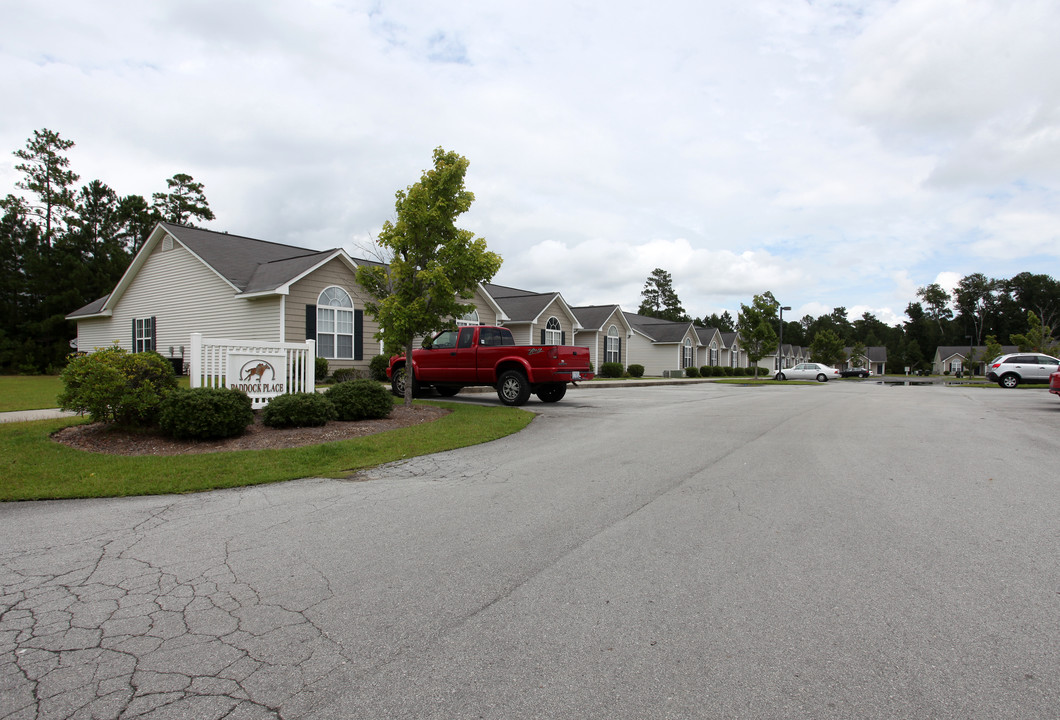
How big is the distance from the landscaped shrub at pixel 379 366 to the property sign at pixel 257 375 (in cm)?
1023

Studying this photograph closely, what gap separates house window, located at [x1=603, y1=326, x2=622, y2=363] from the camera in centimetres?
3894

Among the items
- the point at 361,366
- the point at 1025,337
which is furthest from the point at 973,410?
the point at 1025,337

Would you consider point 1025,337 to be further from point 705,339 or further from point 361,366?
point 361,366

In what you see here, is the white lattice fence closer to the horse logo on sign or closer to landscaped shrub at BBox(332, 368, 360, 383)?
the horse logo on sign

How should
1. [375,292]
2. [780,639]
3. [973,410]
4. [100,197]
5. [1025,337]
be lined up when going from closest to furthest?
[780,639], [375,292], [973,410], [1025,337], [100,197]

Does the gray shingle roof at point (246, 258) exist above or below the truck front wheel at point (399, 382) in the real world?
above

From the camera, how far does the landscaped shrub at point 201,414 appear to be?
834 centimetres

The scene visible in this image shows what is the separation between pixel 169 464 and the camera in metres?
7.09

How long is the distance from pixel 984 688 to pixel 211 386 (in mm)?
10306

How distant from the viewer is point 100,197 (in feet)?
147

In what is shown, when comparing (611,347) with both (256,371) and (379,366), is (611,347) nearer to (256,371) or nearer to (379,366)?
(379,366)

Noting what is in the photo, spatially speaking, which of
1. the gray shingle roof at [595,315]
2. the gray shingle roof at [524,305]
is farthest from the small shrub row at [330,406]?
the gray shingle roof at [595,315]

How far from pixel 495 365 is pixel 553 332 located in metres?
18.4

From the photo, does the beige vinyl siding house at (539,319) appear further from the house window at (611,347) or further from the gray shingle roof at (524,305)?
the house window at (611,347)
